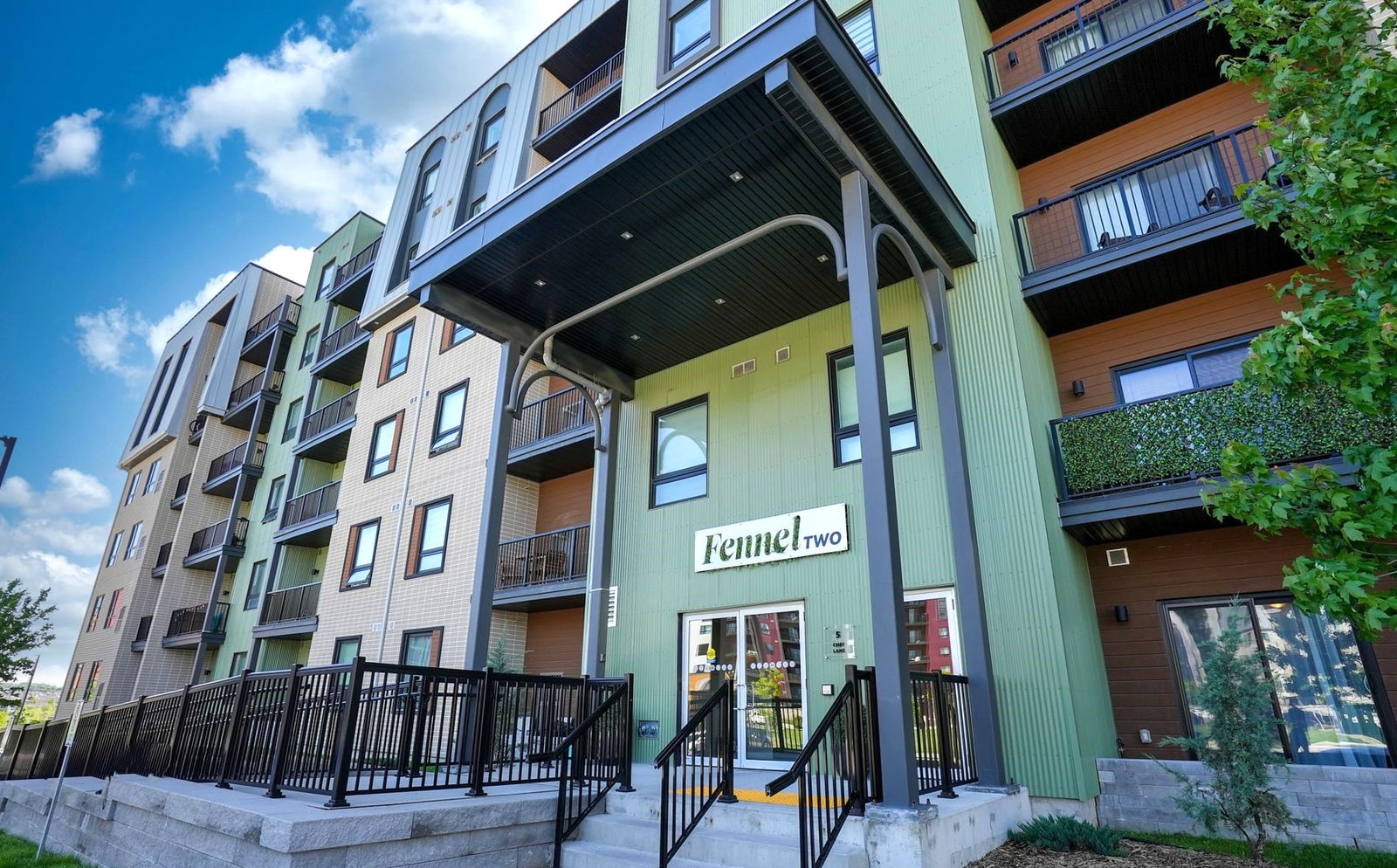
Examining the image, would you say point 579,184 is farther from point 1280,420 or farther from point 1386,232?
point 1280,420

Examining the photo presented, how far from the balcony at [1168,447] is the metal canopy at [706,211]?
265 cm

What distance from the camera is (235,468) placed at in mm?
24016

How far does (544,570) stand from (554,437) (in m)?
2.40

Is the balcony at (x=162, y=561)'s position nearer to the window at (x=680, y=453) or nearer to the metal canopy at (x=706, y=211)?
the window at (x=680, y=453)

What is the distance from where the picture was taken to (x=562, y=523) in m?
14.4

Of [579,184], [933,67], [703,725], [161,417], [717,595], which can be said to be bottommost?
[703,725]

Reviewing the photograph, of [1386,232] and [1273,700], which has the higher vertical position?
[1386,232]

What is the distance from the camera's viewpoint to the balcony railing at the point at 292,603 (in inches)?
720

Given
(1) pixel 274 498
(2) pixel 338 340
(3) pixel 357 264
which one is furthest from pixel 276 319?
(1) pixel 274 498

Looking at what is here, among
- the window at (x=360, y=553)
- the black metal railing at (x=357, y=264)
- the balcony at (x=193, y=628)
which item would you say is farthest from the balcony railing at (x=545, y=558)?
the balcony at (x=193, y=628)

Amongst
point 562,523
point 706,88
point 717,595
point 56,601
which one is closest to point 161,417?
point 56,601

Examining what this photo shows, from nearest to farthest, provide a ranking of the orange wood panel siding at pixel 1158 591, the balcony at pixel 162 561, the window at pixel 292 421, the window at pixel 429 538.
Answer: the orange wood panel siding at pixel 1158 591, the window at pixel 429 538, the window at pixel 292 421, the balcony at pixel 162 561

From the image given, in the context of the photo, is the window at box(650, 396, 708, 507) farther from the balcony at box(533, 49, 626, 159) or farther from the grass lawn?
the grass lawn

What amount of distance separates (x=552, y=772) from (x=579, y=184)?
6.18m
